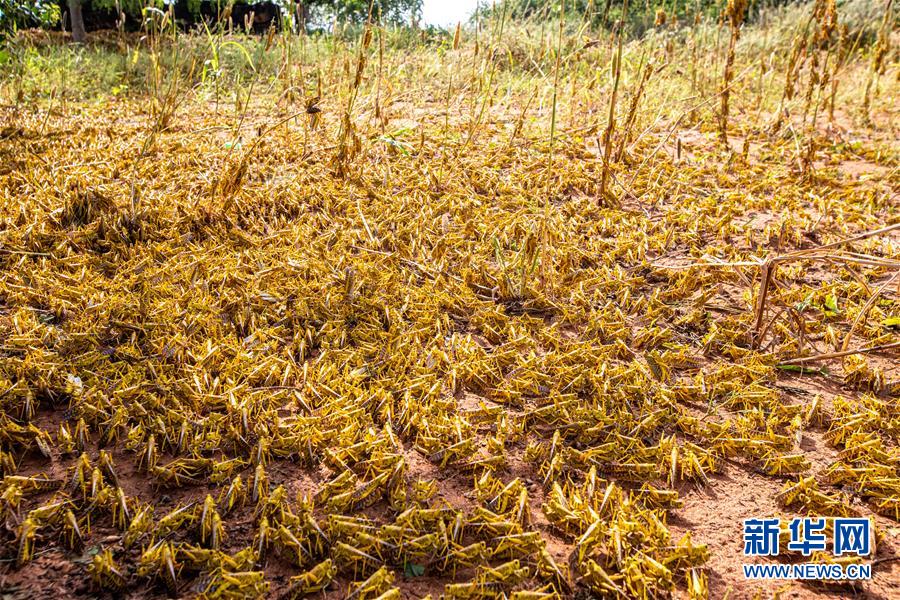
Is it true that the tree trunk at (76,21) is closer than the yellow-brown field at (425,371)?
No

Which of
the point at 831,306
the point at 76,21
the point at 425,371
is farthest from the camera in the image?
the point at 76,21

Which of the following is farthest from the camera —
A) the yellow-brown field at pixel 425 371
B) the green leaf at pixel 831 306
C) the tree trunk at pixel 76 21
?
the tree trunk at pixel 76 21

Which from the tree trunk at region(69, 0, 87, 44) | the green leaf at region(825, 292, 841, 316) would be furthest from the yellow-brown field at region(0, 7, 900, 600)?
the tree trunk at region(69, 0, 87, 44)

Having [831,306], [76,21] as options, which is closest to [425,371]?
[831,306]

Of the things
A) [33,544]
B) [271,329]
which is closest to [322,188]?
[271,329]

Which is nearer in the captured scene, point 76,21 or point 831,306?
point 831,306

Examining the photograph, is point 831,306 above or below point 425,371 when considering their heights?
above

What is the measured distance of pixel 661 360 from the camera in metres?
1.95

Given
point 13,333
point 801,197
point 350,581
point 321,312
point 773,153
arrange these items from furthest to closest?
point 773,153 < point 801,197 < point 321,312 < point 13,333 < point 350,581

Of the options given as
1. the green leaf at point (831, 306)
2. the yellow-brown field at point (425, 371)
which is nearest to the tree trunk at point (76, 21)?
the yellow-brown field at point (425, 371)

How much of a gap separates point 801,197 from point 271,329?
311 centimetres

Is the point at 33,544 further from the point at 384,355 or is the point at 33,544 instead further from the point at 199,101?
the point at 199,101

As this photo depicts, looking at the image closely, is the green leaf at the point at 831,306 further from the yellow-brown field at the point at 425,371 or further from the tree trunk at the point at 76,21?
the tree trunk at the point at 76,21

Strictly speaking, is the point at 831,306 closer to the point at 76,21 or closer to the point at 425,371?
the point at 425,371
